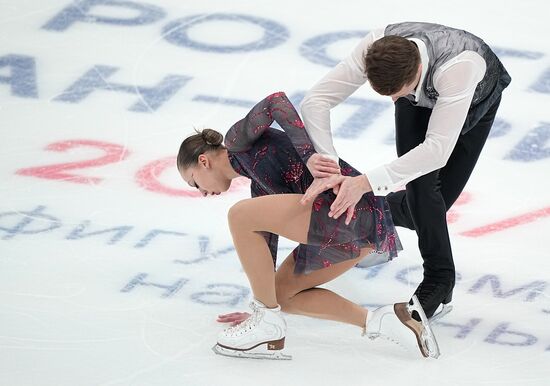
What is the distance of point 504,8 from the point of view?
20.5 feet

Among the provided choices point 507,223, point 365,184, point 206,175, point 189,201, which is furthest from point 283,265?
point 507,223

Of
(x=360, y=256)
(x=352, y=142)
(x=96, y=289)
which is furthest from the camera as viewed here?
(x=352, y=142)

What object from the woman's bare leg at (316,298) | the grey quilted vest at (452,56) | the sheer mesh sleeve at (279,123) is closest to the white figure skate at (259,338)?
the woman's bare leg at (316,298)

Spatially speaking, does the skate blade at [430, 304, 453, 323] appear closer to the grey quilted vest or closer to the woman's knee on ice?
the woman's knee on ice

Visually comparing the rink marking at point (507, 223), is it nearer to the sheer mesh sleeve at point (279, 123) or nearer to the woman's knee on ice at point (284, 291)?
the woman's knee on ice at point (284, 291)

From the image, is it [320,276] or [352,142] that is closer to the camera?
[320,276]

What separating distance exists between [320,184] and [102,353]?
2.89ft

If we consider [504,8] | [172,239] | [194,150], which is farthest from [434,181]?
[504,8]

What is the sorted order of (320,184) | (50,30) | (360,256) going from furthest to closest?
(50,30)
(360,256)
(320,184)

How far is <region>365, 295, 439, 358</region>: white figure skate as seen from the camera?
12.1 ft

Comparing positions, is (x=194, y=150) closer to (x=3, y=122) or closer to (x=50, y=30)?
(x=3, y=122)

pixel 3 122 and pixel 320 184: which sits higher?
pixel 320 184

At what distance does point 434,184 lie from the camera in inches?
152

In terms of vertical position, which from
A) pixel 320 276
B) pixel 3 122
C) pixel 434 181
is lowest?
pixel 3 122
